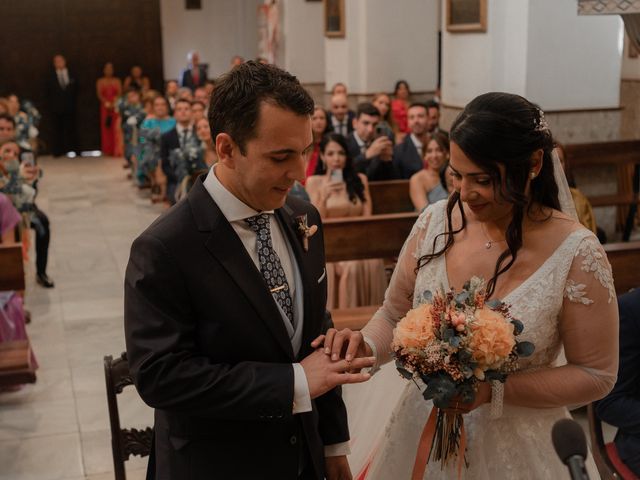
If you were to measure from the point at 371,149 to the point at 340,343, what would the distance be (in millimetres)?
5891

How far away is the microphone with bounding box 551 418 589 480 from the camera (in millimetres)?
1269

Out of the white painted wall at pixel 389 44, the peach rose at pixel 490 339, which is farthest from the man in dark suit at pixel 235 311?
the white painted wall at pixel 389 44

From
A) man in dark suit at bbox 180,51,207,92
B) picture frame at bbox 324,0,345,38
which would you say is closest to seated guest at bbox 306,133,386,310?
picture frame at bbox 324,0,345,38

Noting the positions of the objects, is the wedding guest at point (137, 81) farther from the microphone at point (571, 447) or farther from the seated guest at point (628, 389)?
the microphone at point (571, 447)

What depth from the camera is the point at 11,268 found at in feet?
16.1

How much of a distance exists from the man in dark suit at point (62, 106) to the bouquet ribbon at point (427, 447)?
58.0 feet

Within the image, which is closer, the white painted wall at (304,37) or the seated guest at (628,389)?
the seated guest at (628,389)

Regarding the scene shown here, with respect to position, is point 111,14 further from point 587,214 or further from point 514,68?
point 587,214

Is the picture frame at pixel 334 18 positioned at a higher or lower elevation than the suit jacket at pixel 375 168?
higher

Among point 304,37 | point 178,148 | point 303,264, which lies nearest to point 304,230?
point 303,264

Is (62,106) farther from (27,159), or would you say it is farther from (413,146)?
(413,146)

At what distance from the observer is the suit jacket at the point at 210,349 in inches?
72.5

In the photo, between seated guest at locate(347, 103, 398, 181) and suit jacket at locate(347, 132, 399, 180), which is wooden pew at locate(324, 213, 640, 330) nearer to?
seated guest at locate(347, 103, 398, 181)

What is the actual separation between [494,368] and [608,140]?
21.1 feet
